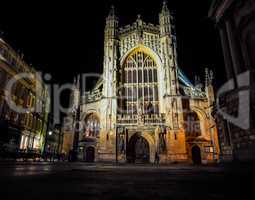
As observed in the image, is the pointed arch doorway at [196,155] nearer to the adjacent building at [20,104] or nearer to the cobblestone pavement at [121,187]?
the cobblestone pavement at [121,187]

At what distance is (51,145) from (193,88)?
38.3 metres

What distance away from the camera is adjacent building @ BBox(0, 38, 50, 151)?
2330 centimetres

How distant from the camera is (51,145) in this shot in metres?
45.6

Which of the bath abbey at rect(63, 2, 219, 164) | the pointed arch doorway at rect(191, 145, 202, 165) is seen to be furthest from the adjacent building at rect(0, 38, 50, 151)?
the pointed arch doorway at rect(191, 145, 202, 165)

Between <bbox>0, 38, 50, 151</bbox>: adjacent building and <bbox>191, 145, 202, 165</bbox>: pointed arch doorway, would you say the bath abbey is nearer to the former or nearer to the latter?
<bbox>191, 145, 202, 165</bbox>: pointed arch doorway

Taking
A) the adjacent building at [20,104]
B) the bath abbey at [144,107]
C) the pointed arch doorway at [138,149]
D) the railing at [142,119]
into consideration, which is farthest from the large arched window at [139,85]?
the adjacent building at [20,104]

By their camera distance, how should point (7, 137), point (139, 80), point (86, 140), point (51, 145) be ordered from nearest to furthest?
point (7, 137)
point (86, 140)
point (139, 80)
point (51, 145)

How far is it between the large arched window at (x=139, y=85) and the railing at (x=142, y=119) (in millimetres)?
921

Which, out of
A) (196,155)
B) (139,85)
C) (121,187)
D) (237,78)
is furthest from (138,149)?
(121,187)

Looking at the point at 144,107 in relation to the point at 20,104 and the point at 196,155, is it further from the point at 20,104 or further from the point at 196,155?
the point at 20,104

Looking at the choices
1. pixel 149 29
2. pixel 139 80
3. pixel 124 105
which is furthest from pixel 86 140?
pixel 149 29

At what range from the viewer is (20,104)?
2706 centimetres

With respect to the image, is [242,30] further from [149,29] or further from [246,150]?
[149,29]

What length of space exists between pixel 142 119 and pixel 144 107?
2390mm
